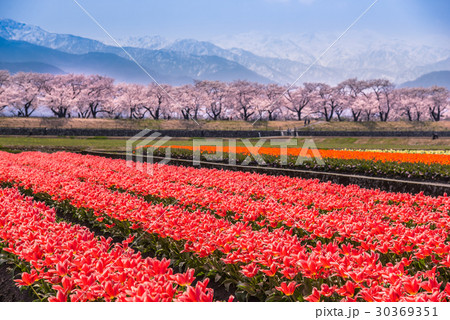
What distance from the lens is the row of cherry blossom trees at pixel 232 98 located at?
82.2 metres

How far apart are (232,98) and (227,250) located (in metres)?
86.4

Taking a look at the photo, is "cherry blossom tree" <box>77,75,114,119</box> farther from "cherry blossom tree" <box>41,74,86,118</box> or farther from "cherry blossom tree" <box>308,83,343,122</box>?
"cherry blossom tree" <box>308,83,343,122</box>

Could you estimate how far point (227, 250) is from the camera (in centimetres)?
411

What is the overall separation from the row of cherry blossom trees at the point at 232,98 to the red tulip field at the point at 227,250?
76.4 metres

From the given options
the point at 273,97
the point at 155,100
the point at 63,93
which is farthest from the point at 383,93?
the point at 63,93

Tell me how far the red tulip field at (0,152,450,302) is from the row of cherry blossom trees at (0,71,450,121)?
76433 mm

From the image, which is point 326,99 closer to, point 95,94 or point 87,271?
point 95,94

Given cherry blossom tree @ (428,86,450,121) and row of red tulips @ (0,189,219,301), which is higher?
cherry blossom tree @ (428,86,450,121)

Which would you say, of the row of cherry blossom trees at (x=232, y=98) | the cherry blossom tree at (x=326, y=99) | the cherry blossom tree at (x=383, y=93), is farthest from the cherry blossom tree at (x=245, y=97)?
the cherry blossom tree at (x=383, y=93)

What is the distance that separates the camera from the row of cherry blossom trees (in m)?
82.2

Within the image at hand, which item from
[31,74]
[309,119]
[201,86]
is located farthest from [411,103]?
[31,74]

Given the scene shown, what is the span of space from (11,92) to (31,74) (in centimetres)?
784

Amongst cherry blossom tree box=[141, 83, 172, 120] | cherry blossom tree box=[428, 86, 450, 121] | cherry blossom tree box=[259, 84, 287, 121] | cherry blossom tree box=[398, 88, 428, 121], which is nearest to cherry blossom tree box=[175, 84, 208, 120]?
cherry blossom tree box=[141, 83, 172, 120]

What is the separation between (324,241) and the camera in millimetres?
5055
